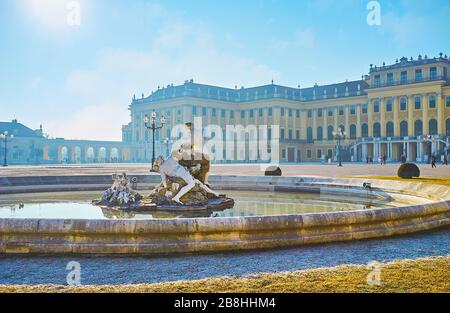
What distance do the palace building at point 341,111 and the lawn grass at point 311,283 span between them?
55.6 m

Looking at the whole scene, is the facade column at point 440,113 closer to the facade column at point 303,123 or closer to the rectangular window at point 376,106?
the rectangular window at point 376,106

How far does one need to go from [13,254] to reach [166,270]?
7.86 ft

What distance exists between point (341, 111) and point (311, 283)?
253 feet

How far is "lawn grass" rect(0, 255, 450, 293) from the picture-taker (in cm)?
463

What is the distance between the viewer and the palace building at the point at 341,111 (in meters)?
65.7

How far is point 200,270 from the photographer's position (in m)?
5.76

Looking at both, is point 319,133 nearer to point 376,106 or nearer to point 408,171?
point 376,106

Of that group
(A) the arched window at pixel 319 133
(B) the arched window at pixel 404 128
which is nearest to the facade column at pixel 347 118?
(A) the arched window at pixel 319 133

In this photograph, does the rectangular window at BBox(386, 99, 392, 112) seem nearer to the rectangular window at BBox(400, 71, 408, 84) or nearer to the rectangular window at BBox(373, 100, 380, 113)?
the rectangular window at BBox(373, 100, 380, 113)

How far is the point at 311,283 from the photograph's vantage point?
486cm

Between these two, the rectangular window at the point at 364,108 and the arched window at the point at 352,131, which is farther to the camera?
the arched window at the point at 352,131
